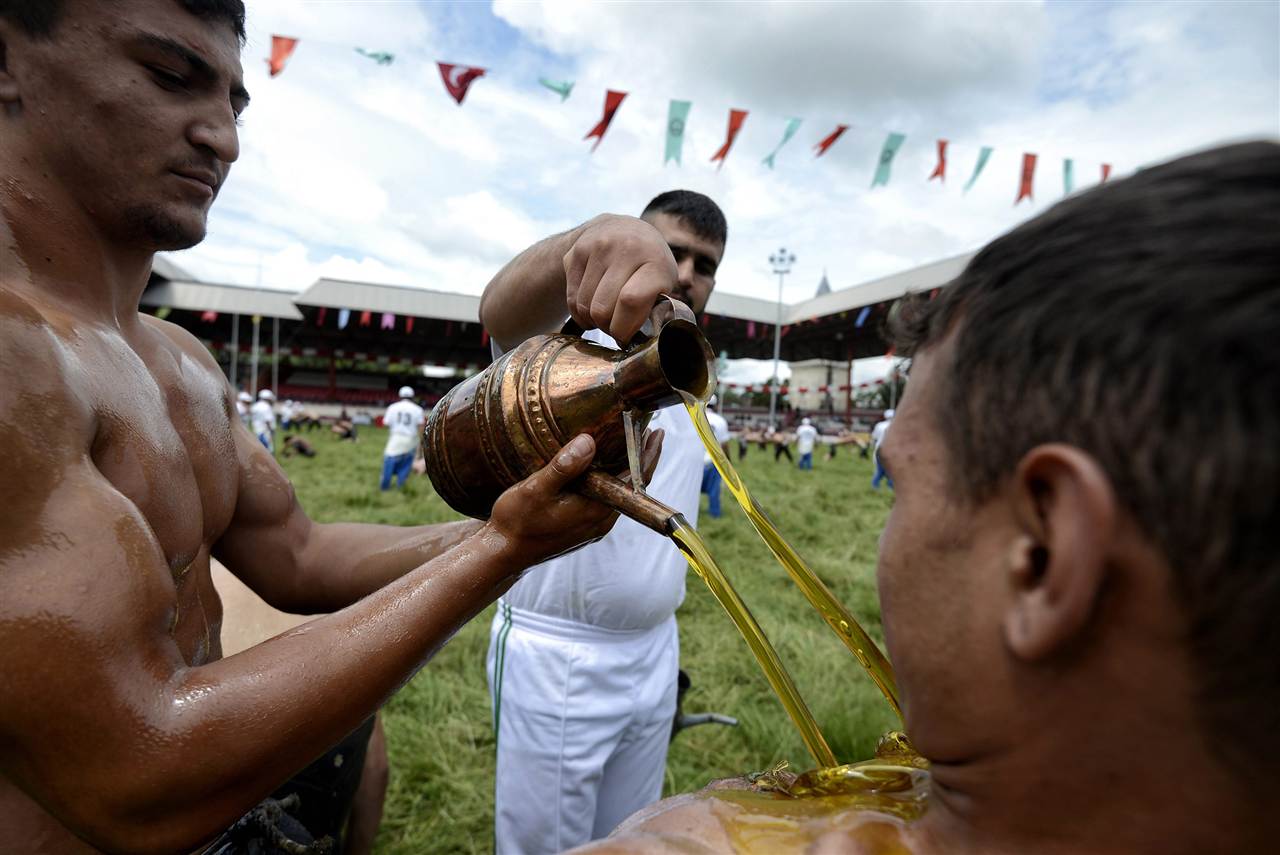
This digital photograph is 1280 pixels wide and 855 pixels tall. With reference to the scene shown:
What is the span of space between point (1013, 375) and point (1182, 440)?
0.48ft

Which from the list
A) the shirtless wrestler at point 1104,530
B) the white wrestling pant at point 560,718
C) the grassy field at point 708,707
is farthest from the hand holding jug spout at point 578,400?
the grassy field at point 708,707

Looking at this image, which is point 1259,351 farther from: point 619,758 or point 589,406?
point 619,758

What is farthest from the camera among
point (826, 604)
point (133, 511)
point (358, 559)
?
point (358, 559)

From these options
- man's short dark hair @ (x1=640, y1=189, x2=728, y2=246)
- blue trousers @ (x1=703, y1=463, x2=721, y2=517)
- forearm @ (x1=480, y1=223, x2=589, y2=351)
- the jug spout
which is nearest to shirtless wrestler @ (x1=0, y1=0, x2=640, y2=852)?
the jug spout

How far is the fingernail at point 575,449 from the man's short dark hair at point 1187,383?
2.53 ft

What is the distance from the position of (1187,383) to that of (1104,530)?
14 centimetres

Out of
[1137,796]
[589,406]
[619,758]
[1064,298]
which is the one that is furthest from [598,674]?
[1064,298]

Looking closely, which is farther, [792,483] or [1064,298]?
[792,483]

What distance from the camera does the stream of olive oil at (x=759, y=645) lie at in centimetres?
107

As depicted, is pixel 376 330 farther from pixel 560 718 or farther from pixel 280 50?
pixel 560 718

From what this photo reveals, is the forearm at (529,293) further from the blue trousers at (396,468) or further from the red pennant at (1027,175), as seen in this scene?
the red pennant at (1027,175)

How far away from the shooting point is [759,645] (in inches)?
44.3

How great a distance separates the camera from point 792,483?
15.0 metres

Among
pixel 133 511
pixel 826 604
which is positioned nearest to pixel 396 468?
pixel 133 511
